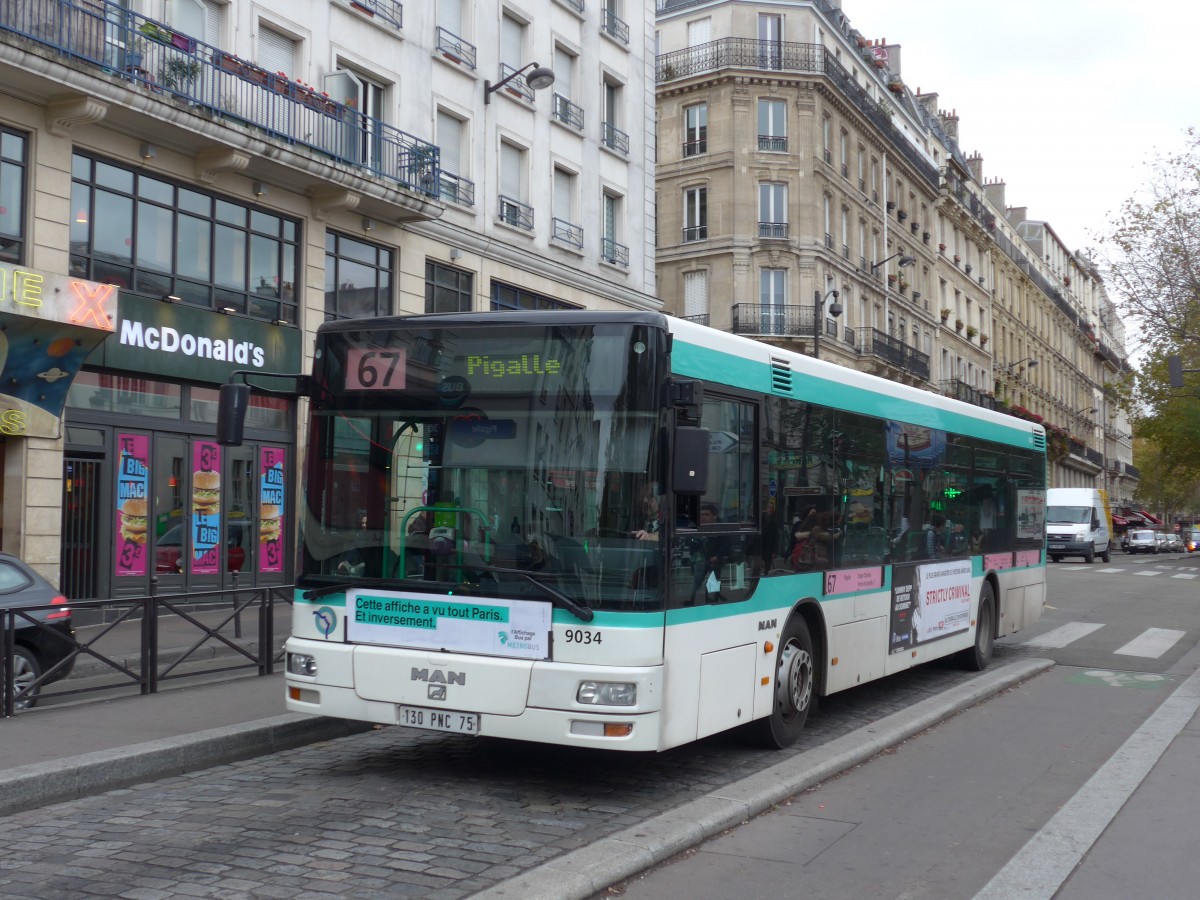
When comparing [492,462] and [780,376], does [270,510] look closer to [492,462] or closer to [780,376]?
[780,376]

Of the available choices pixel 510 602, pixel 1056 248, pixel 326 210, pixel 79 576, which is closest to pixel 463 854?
pixel 510 602

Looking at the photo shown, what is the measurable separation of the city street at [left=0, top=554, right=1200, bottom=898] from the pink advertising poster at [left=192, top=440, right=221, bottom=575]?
10.3 meters

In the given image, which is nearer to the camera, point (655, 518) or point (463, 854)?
point (463, 854)

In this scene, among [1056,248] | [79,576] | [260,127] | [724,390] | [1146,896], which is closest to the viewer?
[1146,896]

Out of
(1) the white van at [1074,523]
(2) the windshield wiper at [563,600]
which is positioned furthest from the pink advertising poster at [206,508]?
(1) the white van at [1074,523]

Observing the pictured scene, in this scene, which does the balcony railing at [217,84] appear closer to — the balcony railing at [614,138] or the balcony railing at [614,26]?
the balcony railing at [614,138]

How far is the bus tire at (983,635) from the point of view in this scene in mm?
13008

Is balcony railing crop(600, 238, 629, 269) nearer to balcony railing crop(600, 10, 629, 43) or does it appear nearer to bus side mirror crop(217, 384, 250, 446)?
balcony railing crop(600, 10, 629, 43)

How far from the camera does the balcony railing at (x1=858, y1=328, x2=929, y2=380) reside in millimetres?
47500

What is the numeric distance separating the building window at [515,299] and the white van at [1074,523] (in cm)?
2363

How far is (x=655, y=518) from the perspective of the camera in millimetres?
6715

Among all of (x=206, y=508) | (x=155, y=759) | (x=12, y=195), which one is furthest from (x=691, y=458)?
(x=206, y=508)

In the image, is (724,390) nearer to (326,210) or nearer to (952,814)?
(952,814)

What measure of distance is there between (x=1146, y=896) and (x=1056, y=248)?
3721 inches
